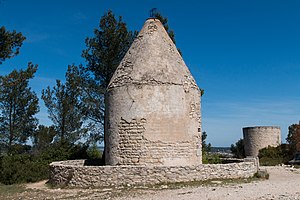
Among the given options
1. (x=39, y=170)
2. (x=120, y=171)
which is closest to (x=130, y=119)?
(x=120, y=171)

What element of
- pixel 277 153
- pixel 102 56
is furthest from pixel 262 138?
pixel 102 56

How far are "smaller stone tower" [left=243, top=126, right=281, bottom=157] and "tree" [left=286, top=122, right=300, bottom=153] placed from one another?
44.4 inches

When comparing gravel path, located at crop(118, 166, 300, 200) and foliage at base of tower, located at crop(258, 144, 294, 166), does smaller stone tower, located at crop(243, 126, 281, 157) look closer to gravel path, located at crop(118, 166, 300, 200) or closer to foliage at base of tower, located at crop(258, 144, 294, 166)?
foliage at base of tower, located at crop(258, 144, 294, 166)

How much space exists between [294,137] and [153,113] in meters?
22.0

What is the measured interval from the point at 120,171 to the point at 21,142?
16.0 m

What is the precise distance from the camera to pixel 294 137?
30.7m

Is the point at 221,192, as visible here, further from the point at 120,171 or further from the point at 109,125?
the point at 109,125

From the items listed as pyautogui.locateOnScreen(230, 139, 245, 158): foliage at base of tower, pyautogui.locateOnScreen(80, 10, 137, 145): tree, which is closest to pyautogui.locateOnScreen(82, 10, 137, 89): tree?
pyautogui.locateOnScreen(80, 10, 137, 145): tree

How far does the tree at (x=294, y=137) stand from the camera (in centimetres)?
2947

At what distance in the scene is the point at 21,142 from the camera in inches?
990

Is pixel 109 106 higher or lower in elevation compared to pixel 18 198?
higher

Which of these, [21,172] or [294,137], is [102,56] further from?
[294,137]


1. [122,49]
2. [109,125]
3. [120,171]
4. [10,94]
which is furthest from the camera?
[10,94]

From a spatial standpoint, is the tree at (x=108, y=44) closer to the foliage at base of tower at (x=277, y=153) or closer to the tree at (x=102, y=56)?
the tree at (x=102, y=56)
